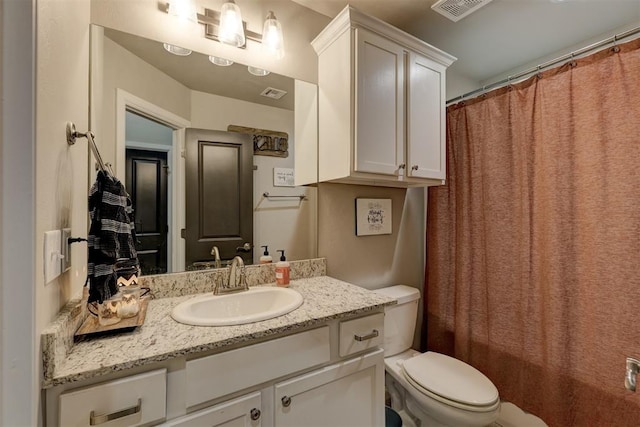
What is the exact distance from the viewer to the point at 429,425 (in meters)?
1.53

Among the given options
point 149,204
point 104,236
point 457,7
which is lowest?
point 104,236

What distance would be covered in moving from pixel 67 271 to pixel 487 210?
80.2 inches

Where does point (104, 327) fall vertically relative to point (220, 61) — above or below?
below

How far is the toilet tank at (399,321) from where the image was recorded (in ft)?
5.62

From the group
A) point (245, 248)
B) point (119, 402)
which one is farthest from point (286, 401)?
point (245, 248)

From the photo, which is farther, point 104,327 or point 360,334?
point 360,334

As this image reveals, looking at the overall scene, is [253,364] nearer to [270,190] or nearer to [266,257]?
[266,257]

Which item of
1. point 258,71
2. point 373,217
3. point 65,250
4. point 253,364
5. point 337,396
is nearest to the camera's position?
point 65,250

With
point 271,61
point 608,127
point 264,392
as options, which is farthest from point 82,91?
point 608,127

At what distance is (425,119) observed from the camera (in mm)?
1627

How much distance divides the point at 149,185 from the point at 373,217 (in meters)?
1.30

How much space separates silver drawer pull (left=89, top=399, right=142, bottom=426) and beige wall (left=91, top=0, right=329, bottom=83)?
138cm

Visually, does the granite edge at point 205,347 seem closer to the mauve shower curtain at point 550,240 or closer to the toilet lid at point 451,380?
the toilet lid at point 451,380

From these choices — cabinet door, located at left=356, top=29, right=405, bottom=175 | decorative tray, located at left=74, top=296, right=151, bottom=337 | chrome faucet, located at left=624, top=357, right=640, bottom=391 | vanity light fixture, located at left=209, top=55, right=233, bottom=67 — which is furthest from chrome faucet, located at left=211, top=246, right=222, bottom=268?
chrome faucet, located at left=624, top=357, right=640, bottom=391
